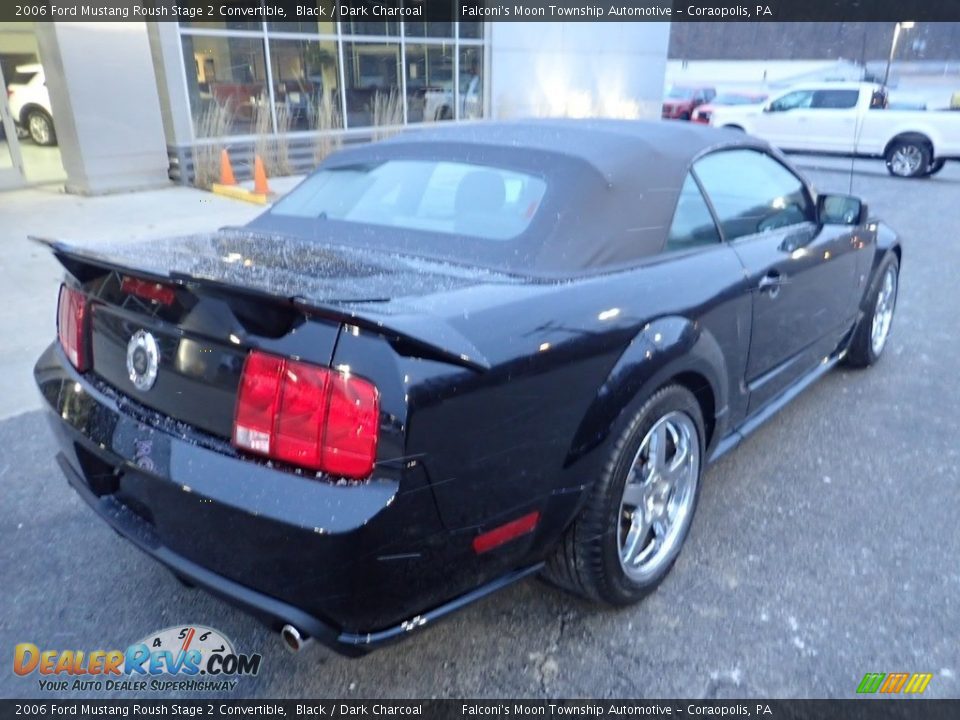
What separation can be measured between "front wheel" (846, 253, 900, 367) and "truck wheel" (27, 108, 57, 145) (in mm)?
13349

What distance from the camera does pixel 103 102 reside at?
34.0 ft

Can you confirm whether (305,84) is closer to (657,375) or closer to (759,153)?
(759,153)

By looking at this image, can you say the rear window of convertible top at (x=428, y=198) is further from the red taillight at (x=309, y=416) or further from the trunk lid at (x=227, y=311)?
the red taillight at (x=309, y=416)

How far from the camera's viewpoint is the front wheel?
4.41 metres

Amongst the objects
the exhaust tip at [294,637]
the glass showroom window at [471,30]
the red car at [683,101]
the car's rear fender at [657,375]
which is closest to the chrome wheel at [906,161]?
the glass showroom window at [471,30]

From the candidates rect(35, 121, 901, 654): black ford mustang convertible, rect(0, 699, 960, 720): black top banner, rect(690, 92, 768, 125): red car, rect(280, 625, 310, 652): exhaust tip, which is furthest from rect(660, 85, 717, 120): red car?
rect(280, 625, 310, 652): exhaust tip

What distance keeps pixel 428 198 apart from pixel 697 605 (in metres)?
1.78

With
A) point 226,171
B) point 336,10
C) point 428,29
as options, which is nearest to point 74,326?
point 226,171

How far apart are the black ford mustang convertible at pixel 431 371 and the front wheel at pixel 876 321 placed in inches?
57.1

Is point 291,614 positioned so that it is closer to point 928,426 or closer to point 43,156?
point 928,426

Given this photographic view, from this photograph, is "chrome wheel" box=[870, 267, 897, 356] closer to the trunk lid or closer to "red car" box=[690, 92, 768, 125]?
the trunk lid

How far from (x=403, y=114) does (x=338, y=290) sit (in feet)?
43.6

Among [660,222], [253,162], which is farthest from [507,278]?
[253,162]

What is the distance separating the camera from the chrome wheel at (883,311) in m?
4.54
